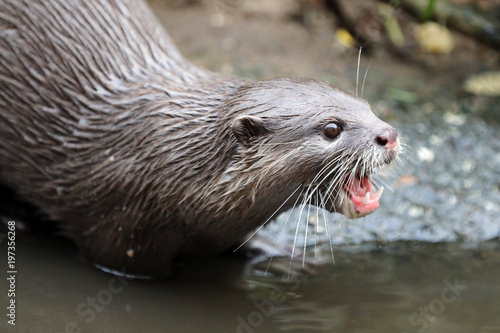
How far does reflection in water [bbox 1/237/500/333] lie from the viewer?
324cm

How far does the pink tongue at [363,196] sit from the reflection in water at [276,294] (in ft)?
2.10

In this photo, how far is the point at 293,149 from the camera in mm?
2879

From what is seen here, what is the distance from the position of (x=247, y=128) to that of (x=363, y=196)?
57 cm

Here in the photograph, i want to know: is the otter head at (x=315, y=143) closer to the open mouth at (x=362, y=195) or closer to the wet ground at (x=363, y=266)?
the open mouth at (x=362, y=195)

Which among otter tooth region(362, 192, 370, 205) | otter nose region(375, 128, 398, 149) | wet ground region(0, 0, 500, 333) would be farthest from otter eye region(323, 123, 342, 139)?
wet ground region(0, 0, 500, 333)

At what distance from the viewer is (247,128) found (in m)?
2.93

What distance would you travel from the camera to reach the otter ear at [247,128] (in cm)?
290

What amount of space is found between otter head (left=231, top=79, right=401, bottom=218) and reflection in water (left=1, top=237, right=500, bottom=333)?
645mm

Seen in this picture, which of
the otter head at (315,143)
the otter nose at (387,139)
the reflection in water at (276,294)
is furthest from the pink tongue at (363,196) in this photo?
the reflection in water at (276,294)

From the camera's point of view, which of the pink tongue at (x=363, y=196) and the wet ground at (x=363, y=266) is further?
the wet ground at (x=363, y=266)

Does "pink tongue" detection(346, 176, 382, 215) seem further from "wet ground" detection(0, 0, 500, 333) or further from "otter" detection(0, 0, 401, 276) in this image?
"wet ground" detection(0, 0, 500, 333)

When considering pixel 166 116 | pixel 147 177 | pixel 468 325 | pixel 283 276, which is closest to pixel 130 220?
pixel 147 177

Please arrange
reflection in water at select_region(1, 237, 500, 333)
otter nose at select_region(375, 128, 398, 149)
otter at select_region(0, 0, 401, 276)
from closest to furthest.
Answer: otter nose at select_region(375, 128, 398, 149) < otter at select_region(0, 0, 401, 276) < reflection in water at select_region(1, 237, 500, 333)

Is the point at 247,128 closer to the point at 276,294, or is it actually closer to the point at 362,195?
the point at 362,195
